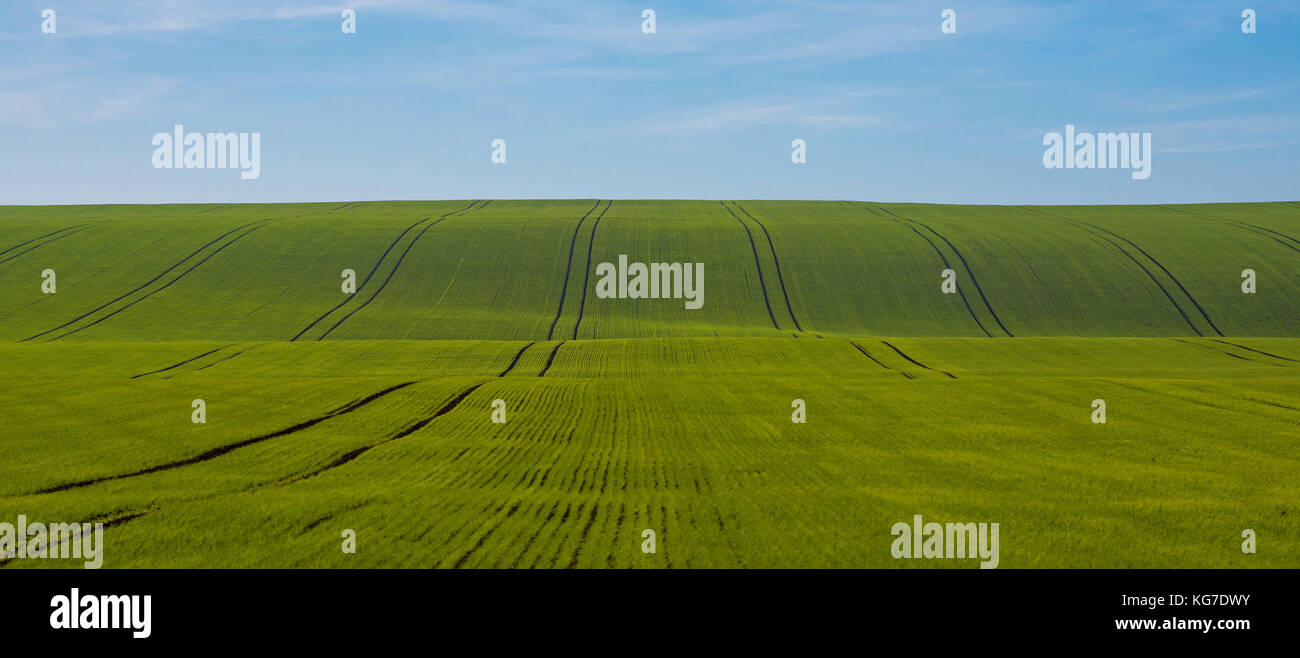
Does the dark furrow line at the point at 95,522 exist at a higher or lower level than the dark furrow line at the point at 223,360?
lower


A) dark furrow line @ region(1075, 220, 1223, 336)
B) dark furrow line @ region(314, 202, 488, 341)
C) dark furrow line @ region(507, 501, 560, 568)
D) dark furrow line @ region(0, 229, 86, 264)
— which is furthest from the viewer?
dark furrow line @ region(0, 229, 86, 264)

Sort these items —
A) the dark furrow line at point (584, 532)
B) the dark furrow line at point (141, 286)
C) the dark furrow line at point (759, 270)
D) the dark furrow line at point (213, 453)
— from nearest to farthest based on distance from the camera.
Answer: the dark furrow line at point (584, 532) → the dark furrow line at point (213, 453) → the dark furrow line at point (141, 286) → the dark furrow line at point (759, 270)

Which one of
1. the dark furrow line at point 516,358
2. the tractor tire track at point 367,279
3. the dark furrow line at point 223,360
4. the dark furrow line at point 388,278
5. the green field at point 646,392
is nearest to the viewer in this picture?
the green field at point 646,392

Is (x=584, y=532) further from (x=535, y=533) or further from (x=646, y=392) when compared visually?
(x=646, y=392)

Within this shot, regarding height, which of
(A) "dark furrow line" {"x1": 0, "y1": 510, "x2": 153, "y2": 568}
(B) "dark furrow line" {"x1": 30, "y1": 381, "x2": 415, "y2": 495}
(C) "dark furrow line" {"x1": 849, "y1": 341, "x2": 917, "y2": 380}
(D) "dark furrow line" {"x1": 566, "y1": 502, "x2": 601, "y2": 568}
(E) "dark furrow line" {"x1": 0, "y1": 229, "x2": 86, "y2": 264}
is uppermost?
(E) "dark furrow line" {"x1": 0, "y1": 229, "x2": 86, "y2": 264}

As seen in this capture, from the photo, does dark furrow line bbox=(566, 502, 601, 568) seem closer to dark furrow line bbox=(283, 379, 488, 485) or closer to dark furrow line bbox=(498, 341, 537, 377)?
dark furrow line bbox=(283, 379, 488, 485)

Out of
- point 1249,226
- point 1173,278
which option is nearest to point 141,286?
point 1173,278

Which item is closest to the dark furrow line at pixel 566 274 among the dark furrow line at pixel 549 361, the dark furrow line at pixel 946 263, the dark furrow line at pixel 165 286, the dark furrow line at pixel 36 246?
the dark furrow line at pixel 549 361

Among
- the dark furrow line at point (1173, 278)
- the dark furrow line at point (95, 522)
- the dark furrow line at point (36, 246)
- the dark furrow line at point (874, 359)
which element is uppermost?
the dark furrow line at point (36, 246)

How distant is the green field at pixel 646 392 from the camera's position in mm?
14539

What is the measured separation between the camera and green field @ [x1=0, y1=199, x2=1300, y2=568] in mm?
14539

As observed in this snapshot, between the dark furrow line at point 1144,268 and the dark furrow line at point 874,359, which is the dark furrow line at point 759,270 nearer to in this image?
the dark furrow line at point 874,359

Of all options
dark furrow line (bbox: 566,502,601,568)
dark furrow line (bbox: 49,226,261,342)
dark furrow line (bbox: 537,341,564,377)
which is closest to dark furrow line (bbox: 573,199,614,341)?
dark furrow line (bbox: 537,341,564,377)
